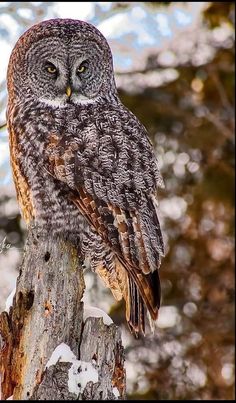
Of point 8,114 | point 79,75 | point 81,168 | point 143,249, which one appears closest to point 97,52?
point 79,75

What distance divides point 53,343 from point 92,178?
3.44 feet

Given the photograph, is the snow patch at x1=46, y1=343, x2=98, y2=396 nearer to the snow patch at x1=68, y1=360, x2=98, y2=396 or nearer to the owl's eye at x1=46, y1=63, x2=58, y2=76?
the snow patch at x1=68, y1=360, x2=98, y2=396

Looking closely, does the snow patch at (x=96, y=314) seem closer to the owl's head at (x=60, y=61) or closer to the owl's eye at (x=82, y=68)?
the owl's head at (x=60, y=61)

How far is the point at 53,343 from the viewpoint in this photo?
3.60 meters

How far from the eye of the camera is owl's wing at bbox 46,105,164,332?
13.8ft

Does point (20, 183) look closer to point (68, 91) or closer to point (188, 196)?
point (68, 91)

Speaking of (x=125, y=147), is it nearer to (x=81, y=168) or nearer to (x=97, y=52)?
(x=81, y=168)

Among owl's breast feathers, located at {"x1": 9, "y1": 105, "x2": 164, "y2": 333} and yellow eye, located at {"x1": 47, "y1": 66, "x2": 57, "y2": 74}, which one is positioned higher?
yellow eye, located at {"x1": 47, "y1": 66, "x2": 57, "y2": 74}

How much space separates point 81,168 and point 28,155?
31 centimetres

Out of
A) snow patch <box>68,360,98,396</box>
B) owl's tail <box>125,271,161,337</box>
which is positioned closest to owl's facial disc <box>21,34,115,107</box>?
owl's tail <box>125,271,161,337</box>

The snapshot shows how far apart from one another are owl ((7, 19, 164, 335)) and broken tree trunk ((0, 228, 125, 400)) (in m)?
0.43

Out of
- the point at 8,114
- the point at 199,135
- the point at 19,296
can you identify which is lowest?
the point at 19,296

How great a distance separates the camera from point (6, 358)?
3654 mm

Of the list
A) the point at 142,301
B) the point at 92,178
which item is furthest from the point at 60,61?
the point at 142,301
